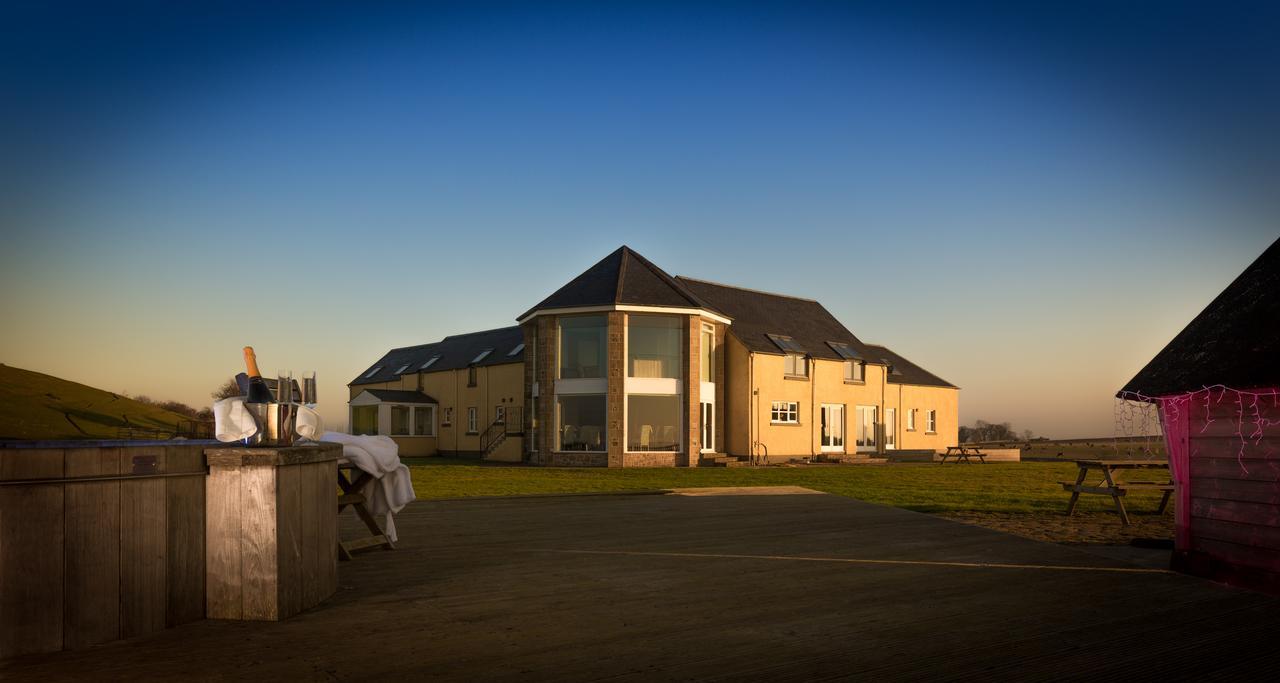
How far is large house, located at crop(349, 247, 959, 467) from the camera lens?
30.1 meters

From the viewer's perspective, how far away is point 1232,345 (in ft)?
24.0

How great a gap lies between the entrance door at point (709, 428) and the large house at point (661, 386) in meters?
0.06

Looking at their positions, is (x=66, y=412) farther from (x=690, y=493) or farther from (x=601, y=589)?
(x=690, y=493)

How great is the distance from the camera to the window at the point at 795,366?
A: 3431cm

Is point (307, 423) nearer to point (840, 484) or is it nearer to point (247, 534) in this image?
point (247, 534)

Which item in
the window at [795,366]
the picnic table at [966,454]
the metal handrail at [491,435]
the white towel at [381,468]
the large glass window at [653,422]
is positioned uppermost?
the window at [795,366]

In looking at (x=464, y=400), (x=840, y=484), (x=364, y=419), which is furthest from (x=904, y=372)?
(x=364, y=419)

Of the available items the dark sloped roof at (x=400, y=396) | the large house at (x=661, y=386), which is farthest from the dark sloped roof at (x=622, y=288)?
the dark sloped roof at (x=400, y=396)

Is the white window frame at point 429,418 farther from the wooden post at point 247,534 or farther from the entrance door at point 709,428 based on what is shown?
the wooden post at point 247,534

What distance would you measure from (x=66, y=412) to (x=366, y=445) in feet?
7.58

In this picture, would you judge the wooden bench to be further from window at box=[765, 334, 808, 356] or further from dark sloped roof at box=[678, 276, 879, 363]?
window at box=[765, 334, 808, 356]

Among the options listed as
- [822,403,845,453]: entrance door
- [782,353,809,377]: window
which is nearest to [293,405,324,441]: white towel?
[782,353,809,377]: window

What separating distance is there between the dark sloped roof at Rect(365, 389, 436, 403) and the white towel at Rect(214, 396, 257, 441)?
121 ft

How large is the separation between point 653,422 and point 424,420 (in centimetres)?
1665
